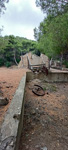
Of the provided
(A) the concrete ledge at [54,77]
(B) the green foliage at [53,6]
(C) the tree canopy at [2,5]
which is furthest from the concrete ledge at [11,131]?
(A) the concrete ledge at [54,77]

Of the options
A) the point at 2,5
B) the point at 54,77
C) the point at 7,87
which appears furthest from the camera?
the point at 54,77

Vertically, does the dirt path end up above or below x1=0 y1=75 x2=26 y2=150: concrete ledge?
below

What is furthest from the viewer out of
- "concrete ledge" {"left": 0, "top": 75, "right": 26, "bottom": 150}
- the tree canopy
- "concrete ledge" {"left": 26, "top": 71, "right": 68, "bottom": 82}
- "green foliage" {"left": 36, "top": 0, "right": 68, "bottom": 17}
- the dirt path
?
"concrete ledge" {"left": 26, "top": 71, "right": 68, "bottom": 82}

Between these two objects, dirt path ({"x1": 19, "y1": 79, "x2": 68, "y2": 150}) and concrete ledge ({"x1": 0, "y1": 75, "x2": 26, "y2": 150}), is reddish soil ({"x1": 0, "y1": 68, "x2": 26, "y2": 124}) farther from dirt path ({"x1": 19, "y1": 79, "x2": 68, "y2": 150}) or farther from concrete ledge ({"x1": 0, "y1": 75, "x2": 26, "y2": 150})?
dirt path ({"x1": 19, "y1": 79, "x2": 68, "y2": 150})

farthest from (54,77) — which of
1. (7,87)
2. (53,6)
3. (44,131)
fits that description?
(44,131)

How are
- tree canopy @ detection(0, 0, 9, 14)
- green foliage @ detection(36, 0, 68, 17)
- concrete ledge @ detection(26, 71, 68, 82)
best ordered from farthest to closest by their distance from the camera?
concrete ledge @ detection(26, 71, 68, 82), green foliage @ detection(36, 0, 68, 17), tree canopy @ detection(0, 0, 9, 14)

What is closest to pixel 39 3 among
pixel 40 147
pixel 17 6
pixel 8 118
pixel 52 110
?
pixel 17 6

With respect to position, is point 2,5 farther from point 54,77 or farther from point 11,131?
point 54,77

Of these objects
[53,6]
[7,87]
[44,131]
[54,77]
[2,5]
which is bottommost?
[44,131]

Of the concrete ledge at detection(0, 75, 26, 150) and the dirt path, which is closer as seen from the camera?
the concrete ledge at detection(0, 75, 26, 150)

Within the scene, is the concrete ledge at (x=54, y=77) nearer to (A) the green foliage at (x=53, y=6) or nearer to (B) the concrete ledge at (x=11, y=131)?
(A) the green foliage at (x=53, y=6)

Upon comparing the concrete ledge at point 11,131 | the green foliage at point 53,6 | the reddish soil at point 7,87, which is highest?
the green foliage at point 53,6

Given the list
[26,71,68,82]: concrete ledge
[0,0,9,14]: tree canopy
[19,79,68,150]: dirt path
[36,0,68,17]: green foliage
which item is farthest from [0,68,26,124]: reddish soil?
[36,0,68,17]: green foliage

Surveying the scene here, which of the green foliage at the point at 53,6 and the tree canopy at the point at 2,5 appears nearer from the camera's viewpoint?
the tree canopy at the point at 2,5
